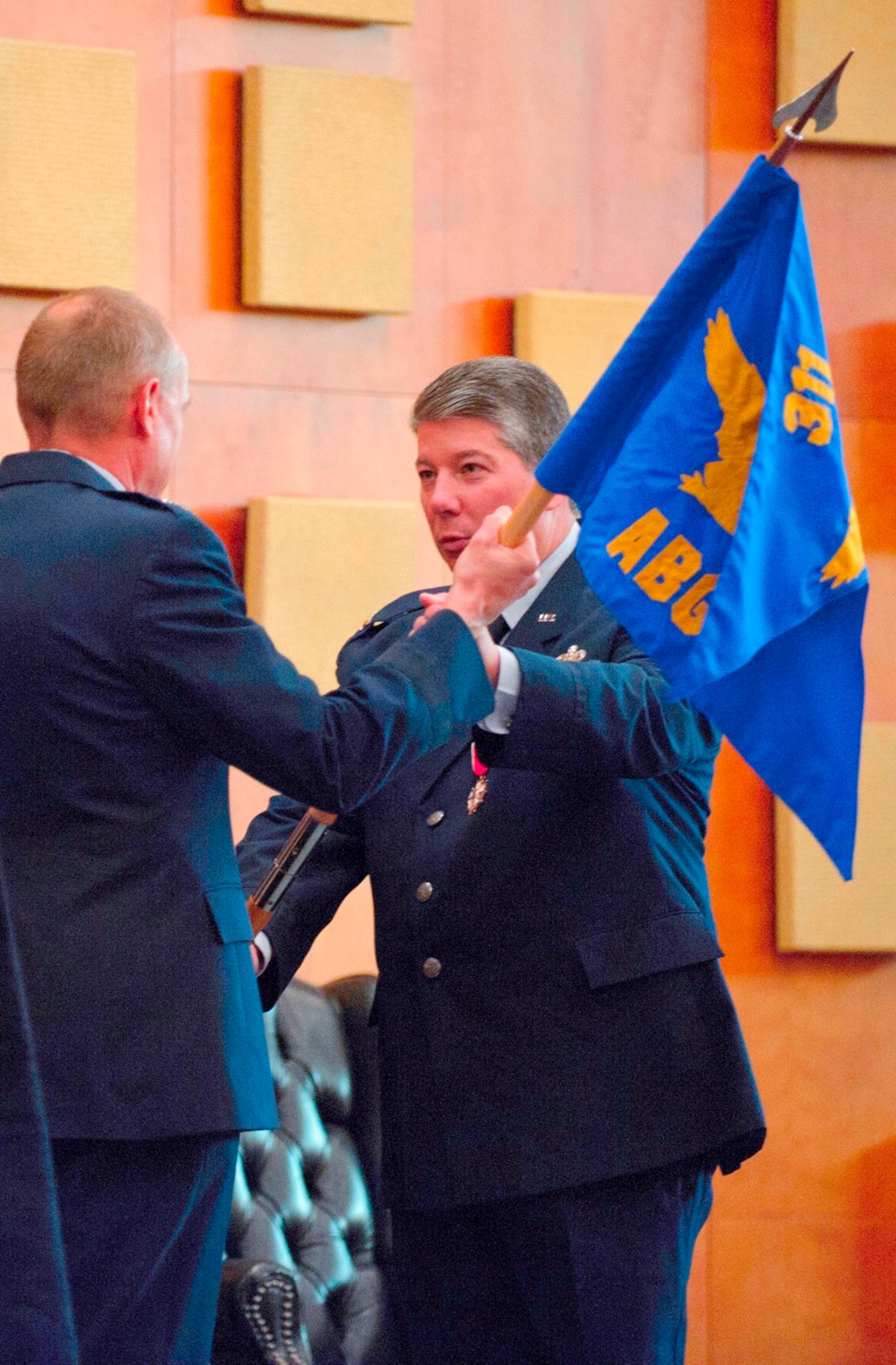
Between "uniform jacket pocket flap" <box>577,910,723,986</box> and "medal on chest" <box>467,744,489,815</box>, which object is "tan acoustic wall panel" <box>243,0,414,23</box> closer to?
"medal on chest" <box>467,744,489,815</box>

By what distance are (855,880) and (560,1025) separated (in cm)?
187

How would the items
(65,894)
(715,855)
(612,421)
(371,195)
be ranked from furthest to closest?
(715,855) < (371,195) < (612,421) < (65,894)

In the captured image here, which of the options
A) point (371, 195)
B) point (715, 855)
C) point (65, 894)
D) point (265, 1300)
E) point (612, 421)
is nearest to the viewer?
point (65, 894)

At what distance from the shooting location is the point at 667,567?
1.86 m

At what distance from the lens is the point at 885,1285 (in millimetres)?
3738

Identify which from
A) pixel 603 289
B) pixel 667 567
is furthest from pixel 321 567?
pixel 667 567

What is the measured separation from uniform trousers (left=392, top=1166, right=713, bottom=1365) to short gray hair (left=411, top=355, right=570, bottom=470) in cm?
91

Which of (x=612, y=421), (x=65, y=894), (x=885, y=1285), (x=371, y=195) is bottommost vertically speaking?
(x=885, y=1285)

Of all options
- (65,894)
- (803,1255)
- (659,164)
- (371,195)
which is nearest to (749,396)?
(65,894)

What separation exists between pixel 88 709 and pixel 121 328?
17.4 inches

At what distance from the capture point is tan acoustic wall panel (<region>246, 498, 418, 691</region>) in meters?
3.39

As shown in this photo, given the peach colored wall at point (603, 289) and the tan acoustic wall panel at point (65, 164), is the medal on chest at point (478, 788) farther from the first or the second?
the tan acoustic wall panel at point (65, 164)

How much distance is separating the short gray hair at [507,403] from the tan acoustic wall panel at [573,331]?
1.28m

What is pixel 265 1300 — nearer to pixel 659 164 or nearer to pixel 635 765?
pixel 635 765
